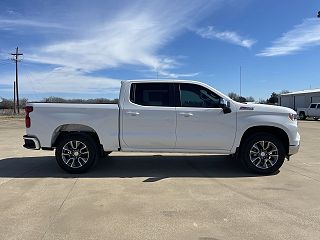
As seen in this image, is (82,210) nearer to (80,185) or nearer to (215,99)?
(80,185)

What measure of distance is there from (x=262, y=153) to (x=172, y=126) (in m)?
2.01

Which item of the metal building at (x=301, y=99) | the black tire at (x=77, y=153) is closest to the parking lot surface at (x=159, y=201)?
the black tire at (x=77, y=153)

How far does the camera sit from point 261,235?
473 cm

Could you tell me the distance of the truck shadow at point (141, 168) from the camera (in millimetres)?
8289

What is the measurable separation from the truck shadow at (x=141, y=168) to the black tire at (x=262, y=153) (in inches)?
10.0

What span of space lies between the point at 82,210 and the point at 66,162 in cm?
283

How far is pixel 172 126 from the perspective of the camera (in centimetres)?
833

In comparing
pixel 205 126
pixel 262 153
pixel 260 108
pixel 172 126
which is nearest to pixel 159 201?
pixel 172 126

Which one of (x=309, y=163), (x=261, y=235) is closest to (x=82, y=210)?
(x=261, y=235)

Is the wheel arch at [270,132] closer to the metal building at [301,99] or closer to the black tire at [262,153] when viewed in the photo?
the black tire at [262,153]

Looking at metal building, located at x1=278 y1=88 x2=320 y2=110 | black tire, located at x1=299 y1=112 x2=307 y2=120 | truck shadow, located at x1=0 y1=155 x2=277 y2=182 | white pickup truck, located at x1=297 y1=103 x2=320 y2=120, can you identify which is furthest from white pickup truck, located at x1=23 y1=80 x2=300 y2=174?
metal building, located at x1=278 y1=88 x2=320 y2=110

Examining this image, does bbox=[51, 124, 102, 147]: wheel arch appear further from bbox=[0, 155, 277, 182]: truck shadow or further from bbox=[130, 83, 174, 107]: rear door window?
bbox=[130, 83, 174, 107]: rear door window

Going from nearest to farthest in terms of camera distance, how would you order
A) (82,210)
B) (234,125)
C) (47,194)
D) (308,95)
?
(82,210), (47,194), (234,125), (308,95)

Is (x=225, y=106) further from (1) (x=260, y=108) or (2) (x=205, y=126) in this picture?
(1) (x=260, y=108)
